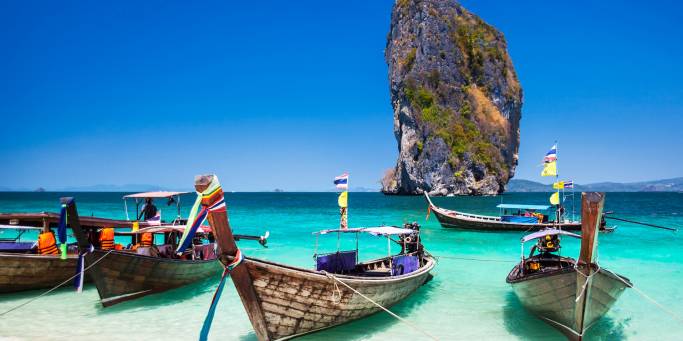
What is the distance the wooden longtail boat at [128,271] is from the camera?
10.4 m

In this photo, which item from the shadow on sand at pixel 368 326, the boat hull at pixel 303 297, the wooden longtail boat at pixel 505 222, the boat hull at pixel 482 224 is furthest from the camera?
the boat hull at pixel 482 224

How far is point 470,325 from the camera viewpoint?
10.5 metres

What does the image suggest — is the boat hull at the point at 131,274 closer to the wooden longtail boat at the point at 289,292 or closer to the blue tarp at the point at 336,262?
the blue tarp at the point at 336,262

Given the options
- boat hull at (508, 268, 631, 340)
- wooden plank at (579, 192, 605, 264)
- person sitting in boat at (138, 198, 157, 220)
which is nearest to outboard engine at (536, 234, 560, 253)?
boat hull at (508, 268, 631, 340)

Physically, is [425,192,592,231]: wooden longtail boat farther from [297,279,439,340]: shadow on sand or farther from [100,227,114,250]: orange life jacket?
[100,227,114,250]: orange life jacket

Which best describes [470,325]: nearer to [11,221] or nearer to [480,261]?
[480,261]

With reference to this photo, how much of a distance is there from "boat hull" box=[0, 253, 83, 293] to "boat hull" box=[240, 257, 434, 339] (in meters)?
7.69

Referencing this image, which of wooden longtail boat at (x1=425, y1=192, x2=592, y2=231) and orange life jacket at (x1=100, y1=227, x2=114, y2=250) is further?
wooden longtail boat at (x1=425, y1=192, x2=592, y2=231)

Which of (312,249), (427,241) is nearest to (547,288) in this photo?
(312,249)

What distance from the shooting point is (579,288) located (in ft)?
25.7

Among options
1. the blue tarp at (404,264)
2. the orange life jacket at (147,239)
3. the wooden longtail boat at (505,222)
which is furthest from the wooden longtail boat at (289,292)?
the wooden longtail boat at (505,222)

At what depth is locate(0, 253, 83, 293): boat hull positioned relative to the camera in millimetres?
11484

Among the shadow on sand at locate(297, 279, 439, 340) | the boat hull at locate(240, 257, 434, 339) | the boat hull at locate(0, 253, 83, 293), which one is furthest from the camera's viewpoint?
the boat hull at locate(0, 253, 83, 293)

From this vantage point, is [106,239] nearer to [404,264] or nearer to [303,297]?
[303,297]
